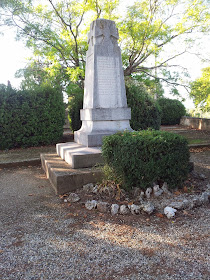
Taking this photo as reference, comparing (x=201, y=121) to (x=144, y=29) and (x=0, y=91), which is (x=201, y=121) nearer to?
(x=144, y=29)

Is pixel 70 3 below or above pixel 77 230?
above

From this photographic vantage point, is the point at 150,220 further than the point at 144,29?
No

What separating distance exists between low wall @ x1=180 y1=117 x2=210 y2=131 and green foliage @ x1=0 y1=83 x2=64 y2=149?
9.27m

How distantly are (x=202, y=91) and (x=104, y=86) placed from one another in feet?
22.8

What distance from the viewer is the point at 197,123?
50.6 feet

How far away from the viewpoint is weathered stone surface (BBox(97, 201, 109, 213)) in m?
3.26

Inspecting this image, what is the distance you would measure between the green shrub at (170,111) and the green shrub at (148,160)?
47.1 ft

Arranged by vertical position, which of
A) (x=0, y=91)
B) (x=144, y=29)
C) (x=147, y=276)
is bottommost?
(x=147, y=276)

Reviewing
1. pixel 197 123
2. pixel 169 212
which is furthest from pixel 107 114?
pixel 197 123

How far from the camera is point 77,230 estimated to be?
2.80 m

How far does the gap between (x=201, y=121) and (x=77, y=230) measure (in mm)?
14080

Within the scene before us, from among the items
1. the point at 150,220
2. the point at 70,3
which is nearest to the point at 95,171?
the point at 150,220

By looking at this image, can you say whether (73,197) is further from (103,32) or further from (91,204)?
(103,32)

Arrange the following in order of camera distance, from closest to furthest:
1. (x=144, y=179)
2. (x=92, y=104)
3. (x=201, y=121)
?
(x=144, y=179) → (x=92, y=104) → (x=201, y=121)
